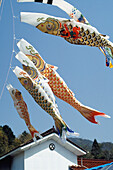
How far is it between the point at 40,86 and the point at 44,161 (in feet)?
32.1

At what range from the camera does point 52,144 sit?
18469mm

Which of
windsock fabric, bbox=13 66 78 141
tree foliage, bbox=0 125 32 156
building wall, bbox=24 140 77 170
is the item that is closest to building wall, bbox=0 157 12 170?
building wall, bbox=24 140 77 170

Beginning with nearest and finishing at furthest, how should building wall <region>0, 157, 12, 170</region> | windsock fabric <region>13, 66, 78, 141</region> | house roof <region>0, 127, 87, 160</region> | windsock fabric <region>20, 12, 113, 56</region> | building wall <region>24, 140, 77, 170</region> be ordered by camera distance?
windsock fabric <region>13, 66, 78, 141</region>
windsock fabric <region>20, 12, 113, 56</region>
house roof <region>0, 127, 87, 160</region>
building wall <region>24, 140, 77, 170</region>
building wall <region>0, 157, 12, 170</region>

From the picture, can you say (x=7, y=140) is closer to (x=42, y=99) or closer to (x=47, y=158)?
(x=47, y=158)

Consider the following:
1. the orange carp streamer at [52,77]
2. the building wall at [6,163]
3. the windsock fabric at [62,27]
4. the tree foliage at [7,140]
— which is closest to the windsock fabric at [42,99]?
the orange carp streamer at [52,77]

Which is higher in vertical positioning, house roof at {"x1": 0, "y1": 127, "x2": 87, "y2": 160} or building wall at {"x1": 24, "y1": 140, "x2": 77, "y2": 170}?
house roof at {"x1": 0, "y1": 127, "x2": 87, "y2": 160}

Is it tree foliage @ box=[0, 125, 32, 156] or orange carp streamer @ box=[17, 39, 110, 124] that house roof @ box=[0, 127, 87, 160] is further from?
tree foliage @ box=[0, 125, 32, 156]

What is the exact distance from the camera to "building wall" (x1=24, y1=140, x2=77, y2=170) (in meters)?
18.0

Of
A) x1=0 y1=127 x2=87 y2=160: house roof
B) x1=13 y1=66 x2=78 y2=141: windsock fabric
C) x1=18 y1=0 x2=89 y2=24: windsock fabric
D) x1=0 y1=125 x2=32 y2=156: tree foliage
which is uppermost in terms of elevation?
x1=0 y1=125 x2=32 y2=156: tree foliage

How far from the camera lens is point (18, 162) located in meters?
18.8

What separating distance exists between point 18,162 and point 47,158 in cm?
164

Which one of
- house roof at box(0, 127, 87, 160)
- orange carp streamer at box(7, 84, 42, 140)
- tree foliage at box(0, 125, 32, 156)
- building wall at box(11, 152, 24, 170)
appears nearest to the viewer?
orange carp streamer at box(7, 84, 42, 140)

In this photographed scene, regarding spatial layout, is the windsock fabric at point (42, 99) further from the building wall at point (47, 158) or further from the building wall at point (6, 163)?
the building wall at point (6, 163)

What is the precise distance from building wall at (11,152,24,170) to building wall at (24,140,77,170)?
33cm
